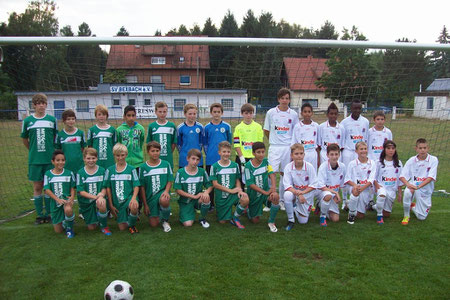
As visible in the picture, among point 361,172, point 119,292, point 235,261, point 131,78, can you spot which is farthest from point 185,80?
point 119,292

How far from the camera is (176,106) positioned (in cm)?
671

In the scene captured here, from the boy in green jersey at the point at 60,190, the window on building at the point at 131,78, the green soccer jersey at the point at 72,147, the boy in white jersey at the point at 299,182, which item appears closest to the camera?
the boy in green jersey at the point at 60,190

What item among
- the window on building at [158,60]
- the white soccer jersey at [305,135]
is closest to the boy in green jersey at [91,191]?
the window on building at [158,60]

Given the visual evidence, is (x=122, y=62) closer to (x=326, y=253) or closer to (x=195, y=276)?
(x=195, y=276)

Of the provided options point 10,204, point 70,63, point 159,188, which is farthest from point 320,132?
point 10,204

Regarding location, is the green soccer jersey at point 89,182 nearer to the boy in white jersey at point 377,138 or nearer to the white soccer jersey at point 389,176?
the white soccer jersey at point 389,176

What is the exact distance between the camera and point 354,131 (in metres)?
5.07

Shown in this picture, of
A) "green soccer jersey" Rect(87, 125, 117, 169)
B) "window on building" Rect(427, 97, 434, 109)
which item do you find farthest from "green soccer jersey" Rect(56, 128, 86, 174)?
"window on building" Rect(427, 97, 434, 109)

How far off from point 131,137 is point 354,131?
10.6 ft

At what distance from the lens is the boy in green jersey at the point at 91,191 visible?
4066mm

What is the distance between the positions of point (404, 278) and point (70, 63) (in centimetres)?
511

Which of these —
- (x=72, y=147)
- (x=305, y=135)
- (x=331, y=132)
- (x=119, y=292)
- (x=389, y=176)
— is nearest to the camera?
(x=119, y=292)

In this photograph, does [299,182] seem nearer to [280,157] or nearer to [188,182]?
[280,157]

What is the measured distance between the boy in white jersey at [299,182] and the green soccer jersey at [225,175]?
663 millimetres
